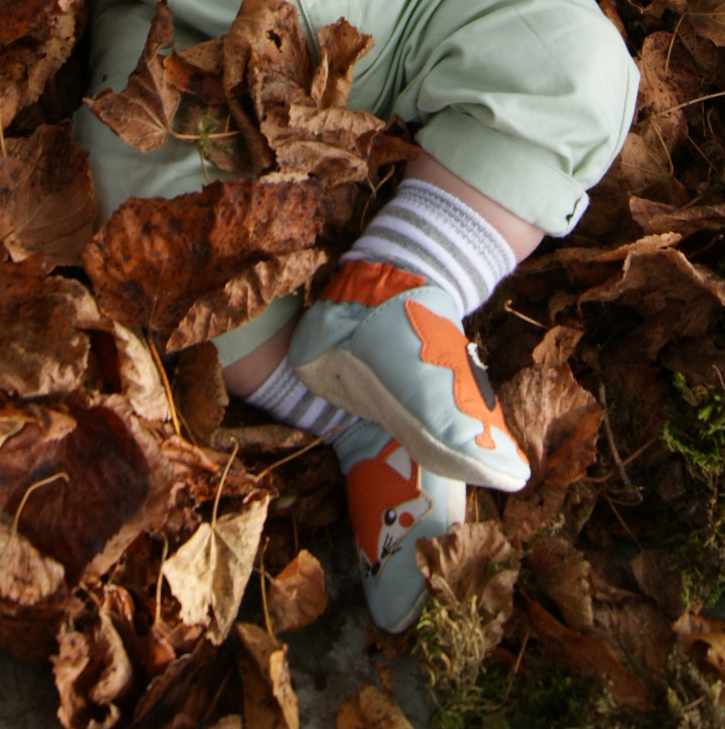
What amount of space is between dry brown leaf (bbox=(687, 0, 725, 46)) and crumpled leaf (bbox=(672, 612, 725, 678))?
756 mm

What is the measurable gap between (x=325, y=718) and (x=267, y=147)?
23.4 inches

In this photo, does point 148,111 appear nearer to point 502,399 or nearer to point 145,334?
point 145,334

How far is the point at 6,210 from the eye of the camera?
3.47 feet

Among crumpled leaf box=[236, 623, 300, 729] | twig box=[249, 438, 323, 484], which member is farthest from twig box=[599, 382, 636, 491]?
crumpled leaf box=[236, 623, 300, 729]

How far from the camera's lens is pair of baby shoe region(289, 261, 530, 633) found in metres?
1.01

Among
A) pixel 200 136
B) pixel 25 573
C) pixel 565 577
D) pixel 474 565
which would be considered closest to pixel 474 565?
pixel 474 565

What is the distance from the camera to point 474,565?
104 cm

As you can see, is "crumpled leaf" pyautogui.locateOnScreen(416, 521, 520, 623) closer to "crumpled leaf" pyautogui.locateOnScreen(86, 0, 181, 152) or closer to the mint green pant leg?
the mint green pant leg

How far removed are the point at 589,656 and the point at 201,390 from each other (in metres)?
0.48

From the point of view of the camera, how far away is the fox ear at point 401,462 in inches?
43.2

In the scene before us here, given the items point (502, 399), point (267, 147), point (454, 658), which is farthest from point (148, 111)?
point (454, 658)

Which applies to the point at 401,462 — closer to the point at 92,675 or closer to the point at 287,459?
the point at 287,459

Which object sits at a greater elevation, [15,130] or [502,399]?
[15,130]

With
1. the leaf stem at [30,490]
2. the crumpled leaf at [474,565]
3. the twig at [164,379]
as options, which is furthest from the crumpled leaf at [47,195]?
the crumpled leaf at [474,565]
